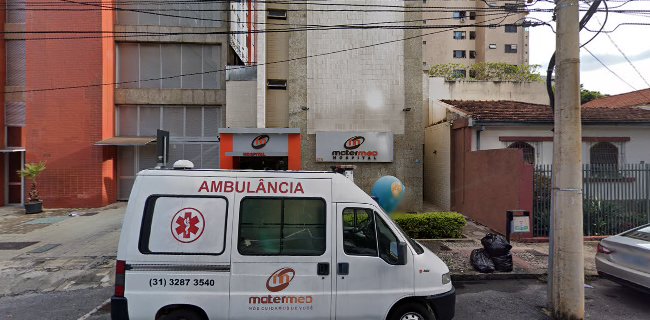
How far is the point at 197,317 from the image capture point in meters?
3.88

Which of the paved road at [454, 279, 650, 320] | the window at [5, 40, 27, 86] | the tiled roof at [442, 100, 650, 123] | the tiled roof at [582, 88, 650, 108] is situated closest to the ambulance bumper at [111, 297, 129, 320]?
the paved road at [454, 279, 650, 320]

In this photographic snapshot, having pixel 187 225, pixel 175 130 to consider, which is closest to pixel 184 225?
pixel 187 225

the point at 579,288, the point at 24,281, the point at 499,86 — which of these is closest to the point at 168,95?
the point at 24,281

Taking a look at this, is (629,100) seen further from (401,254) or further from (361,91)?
(401,254)

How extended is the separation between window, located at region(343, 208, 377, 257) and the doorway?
929 cm

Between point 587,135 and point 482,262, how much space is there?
29.5 feet

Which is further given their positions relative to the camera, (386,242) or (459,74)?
(459,74)

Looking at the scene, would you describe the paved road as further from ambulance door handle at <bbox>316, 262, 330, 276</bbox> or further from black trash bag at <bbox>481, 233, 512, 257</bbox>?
ambulance door handle at <bbox>316, 262, 330, 276</bbox>

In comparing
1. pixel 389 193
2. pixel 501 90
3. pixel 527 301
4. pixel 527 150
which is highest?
pixel 501 90

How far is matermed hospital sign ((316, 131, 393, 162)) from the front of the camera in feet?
43.2

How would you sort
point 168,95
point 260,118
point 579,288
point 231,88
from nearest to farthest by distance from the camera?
point 579,288 → point 260,118 → point 231,88 → point 168,95

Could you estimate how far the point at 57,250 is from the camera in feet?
27.6

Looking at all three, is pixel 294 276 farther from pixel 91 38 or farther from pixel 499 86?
pixel 499 86

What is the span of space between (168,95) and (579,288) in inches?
630
